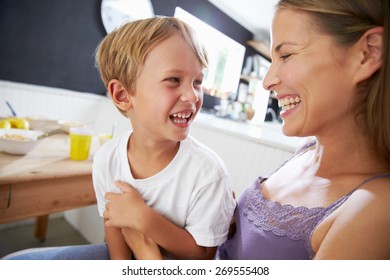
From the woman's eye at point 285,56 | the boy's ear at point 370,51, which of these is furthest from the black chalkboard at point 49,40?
the boy's ear at point 370,51

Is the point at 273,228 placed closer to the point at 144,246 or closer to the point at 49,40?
the point at 144,246

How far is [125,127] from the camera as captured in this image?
1.19 meters

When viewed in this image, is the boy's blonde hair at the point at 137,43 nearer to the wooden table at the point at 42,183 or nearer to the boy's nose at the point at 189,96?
the boy's nose at the point at 189,96

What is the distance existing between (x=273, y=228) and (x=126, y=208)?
1.03 feet

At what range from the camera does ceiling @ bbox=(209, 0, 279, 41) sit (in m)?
0.62

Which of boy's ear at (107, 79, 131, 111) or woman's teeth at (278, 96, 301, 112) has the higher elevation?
woman's teeth at (278, 96, 301, 112)

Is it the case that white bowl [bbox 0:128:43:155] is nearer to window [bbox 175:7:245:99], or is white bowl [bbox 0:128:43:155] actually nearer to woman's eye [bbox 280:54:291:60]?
window [bbox 175:7:245:99]

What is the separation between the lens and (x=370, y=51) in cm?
42

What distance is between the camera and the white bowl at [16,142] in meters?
0.80

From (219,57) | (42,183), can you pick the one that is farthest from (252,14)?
(42,183)

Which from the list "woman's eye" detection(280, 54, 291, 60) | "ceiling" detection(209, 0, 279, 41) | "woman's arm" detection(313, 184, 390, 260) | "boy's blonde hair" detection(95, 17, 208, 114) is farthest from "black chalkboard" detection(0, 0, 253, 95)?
"woman's arm" detection(313, 184, 390, 260)

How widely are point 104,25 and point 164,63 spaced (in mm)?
616

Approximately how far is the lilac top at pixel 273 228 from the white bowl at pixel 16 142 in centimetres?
69

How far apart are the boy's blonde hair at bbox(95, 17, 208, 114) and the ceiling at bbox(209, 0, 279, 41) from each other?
124 mm
